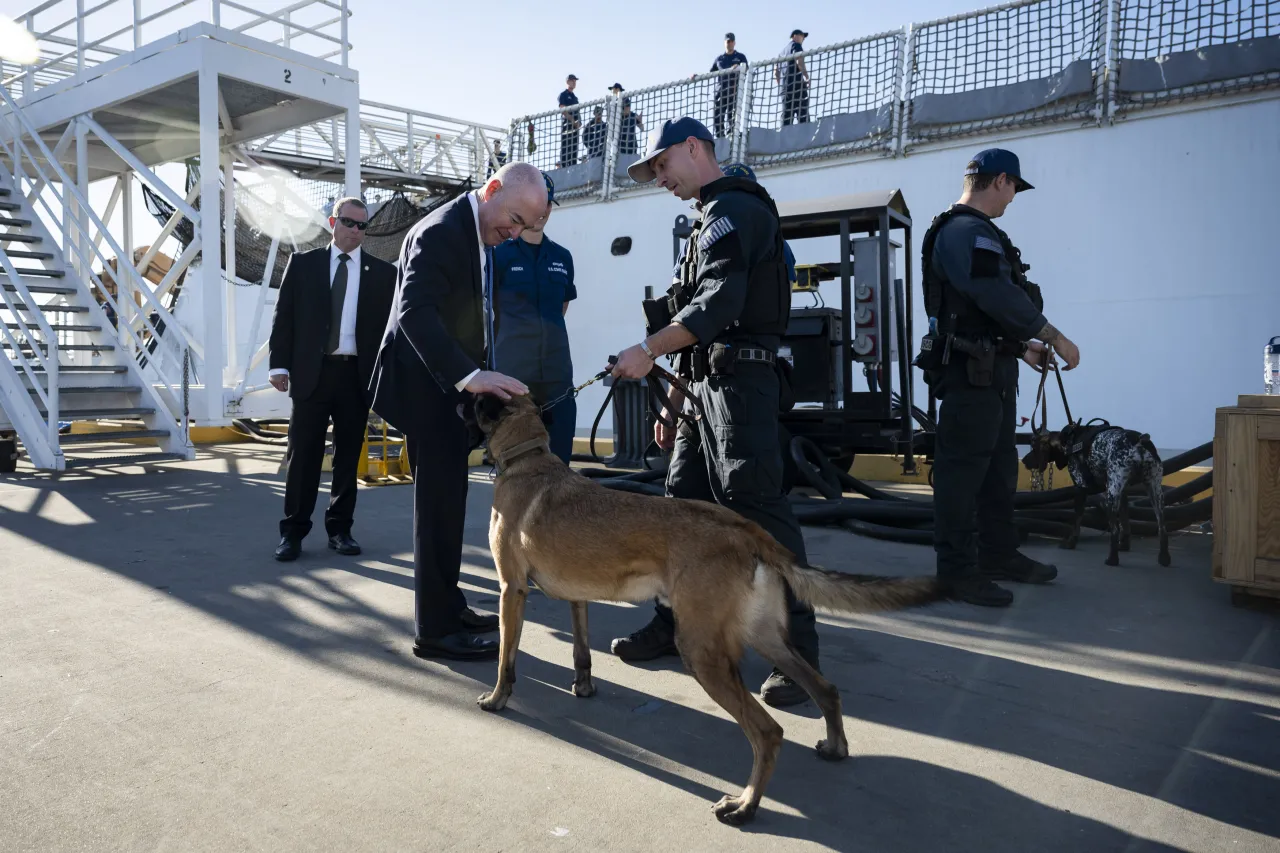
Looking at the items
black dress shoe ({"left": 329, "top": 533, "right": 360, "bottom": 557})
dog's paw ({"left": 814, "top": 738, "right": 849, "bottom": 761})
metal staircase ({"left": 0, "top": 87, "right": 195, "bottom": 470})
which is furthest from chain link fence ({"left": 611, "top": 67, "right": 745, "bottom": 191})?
dog's paw ({"left": 814, "top": 738, "right": 849, "bottom": 761})

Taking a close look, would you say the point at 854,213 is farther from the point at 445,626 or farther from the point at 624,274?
the point at 624,274

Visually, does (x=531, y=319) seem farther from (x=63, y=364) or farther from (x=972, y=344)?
(x=63, y=364)

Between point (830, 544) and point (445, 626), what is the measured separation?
2.70 meters

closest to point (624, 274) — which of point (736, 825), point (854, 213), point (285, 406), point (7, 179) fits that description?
point (285, 406)

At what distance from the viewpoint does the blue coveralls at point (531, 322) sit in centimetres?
433

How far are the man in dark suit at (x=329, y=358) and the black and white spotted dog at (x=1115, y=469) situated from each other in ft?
Result: 13.2

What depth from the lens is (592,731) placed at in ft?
8.24

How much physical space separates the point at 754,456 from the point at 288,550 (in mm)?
2974

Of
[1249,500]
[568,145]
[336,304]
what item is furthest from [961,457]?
[568,145]

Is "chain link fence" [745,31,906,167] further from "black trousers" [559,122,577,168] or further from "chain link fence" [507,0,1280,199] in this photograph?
"black trousers" [559,122,577,168]

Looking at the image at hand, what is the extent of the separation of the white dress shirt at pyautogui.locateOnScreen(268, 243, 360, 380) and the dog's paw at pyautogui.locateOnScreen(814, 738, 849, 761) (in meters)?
3.50

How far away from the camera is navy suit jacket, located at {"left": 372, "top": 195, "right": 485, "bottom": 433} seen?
9.50ft

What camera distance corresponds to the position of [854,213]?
715cm

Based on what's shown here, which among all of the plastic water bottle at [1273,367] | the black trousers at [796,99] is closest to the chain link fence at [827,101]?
the black trousers at [796,99]
